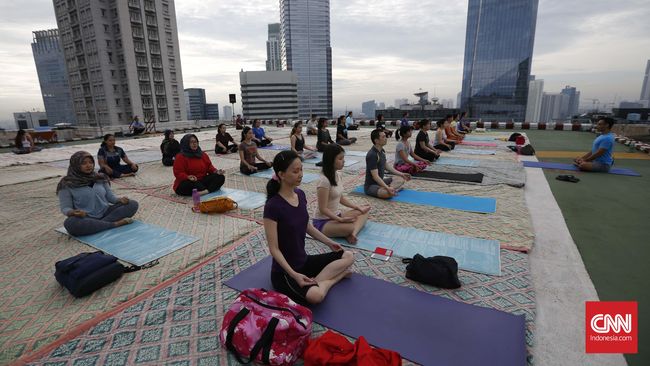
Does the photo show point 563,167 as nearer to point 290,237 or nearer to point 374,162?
point 374,162

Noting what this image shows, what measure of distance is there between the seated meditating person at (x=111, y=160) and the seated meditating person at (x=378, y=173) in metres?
5.70

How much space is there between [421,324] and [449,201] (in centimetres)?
327

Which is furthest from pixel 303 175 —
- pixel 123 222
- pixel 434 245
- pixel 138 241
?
pixel 434 245

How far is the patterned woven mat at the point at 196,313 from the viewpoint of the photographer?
6.62 ft

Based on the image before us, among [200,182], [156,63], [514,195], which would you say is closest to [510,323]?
[514,195]

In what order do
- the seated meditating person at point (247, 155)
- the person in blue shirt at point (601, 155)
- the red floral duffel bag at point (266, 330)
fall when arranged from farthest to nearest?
the seated meditating person at point (247, 155) → the person in blue shirt at point (601, 155) → the red floral duffel bag at point (266, 330)

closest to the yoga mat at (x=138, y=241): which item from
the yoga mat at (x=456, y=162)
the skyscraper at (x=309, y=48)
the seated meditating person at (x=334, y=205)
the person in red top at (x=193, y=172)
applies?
the person in red top at (x=193, y=172)

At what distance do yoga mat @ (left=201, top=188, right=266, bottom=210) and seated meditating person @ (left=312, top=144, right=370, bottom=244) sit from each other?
174cm

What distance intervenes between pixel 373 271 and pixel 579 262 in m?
2.09

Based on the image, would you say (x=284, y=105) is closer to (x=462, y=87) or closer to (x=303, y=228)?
(x=462, y=87)

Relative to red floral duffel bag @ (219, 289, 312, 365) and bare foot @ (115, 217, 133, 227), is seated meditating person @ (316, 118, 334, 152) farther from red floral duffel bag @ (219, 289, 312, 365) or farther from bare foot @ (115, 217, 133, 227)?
red floral duffel bag @ (219, 289, 312, 365)

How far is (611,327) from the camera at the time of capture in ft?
7.30

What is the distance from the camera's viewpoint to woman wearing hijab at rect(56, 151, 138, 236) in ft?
12.2

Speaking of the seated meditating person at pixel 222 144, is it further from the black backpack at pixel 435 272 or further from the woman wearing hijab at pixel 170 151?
the black backpack at pixel 435 272
